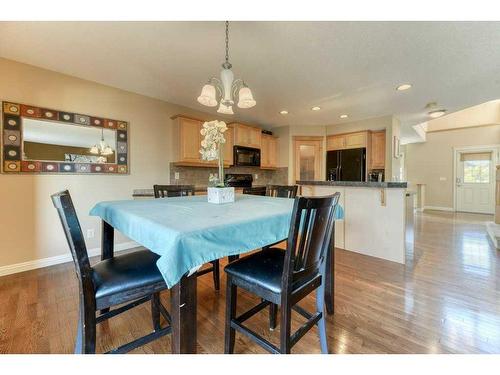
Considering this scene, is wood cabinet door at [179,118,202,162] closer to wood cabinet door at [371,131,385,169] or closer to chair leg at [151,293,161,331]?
chair leg at [151,293,161,331]

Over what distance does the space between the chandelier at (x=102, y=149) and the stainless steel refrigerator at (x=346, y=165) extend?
420 cm

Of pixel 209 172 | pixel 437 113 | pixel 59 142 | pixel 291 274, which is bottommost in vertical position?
pixel 291 274

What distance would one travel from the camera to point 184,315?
0.90 m

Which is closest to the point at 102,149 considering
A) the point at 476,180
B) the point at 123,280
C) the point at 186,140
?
the point at 186,140

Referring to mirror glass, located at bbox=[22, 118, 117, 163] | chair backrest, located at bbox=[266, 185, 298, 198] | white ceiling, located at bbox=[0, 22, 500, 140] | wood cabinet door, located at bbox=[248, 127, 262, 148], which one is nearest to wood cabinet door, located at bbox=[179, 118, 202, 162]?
white ceiling, located at bbox=[0, 22, 500, 140]

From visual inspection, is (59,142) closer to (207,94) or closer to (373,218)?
(207,94)

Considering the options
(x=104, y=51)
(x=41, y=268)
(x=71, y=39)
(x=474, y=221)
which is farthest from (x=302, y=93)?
(x=474, y=221)

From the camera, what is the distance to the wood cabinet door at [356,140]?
4539 millimetres

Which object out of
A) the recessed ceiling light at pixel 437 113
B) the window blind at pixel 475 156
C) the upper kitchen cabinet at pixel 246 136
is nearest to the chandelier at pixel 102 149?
the upper kitchen cabinet at pixel 246 136

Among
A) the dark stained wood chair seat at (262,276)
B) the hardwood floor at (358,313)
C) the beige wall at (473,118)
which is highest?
the beige wall at (473,118)

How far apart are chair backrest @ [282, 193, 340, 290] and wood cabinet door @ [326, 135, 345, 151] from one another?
4130mm

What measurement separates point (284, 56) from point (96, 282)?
2360mm

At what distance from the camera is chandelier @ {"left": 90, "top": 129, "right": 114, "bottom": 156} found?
2908 mm

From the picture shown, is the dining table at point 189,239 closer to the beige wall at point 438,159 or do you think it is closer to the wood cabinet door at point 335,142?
the wood cabinet door at point 335,142
